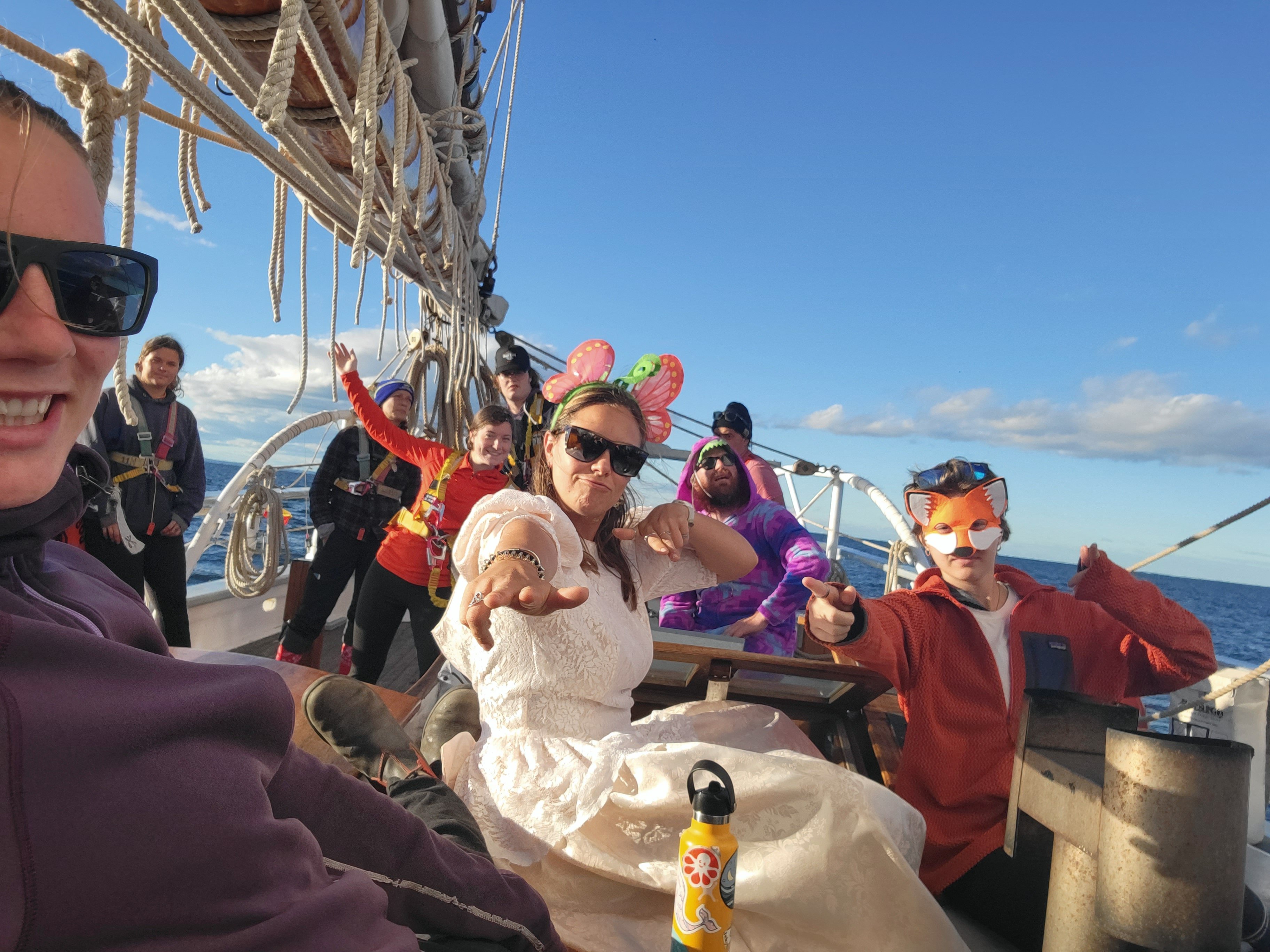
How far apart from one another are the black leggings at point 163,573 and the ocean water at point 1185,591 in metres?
1.32

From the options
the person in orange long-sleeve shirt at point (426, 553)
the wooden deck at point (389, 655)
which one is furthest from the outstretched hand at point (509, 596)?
the wooden deck at point (389, 655)

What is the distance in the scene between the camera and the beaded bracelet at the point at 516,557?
3.94 feet

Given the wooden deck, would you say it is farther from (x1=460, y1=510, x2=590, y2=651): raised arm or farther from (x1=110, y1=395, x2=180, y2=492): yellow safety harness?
(x1=460, y1=510, x2=590, y2=651): raised arm

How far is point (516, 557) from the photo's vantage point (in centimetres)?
120

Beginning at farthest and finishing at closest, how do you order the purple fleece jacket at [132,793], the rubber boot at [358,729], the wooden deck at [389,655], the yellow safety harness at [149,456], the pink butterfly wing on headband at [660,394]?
the wooden deck at [389,655], the yellow safety harness at [149,456], the pink butterfly wing on headband at [660,394], the rubber boot at [358,729], the purple fleece jacket at [132,793]

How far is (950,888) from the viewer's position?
1713 mm

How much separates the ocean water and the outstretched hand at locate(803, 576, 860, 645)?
2.97ft

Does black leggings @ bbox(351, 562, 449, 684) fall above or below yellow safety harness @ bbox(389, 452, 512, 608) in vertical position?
below

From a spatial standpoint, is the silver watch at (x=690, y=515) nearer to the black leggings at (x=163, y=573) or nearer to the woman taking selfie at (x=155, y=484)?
the woman taking selfie at (x=155, y=484)

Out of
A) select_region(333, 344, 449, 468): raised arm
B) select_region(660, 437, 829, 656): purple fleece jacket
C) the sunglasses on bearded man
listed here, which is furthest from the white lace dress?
select_region(333, 344, 449, 468): raised arm

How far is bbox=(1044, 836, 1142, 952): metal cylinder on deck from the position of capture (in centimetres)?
109

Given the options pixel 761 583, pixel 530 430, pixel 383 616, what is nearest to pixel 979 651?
pixel 761 583

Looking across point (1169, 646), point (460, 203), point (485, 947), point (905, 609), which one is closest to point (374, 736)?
point (485, 947)

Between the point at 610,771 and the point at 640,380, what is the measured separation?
1041 millimetres
